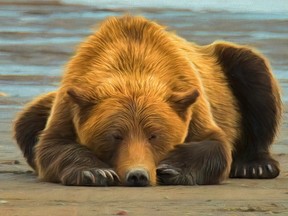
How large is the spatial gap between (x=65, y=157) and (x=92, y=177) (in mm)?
332

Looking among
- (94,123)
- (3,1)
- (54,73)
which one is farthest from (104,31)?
(3,1)

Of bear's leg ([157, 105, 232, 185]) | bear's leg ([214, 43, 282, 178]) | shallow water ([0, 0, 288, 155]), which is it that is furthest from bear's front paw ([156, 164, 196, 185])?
shallow water ([0, 0, 288, 155])

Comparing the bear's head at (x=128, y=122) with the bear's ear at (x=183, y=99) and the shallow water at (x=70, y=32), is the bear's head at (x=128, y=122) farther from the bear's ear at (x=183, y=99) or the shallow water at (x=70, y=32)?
the shallow water at (x=70, y=32)

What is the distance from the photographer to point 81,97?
8.62m

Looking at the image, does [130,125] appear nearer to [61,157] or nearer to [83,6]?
[61,157]

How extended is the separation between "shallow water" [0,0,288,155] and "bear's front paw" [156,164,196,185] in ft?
7.73

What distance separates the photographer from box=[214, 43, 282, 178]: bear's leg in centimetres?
998

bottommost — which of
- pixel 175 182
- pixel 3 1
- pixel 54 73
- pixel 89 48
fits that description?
pixel 3 1

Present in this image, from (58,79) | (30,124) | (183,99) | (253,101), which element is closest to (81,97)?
(183,99)

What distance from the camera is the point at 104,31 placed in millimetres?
9273

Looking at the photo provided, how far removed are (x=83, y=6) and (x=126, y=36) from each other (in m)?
17.8

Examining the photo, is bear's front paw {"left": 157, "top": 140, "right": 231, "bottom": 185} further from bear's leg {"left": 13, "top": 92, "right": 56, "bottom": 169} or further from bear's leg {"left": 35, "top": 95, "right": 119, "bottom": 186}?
bear's leg {"left": 13, "top": 92, "right": 56, "bottom": 169}

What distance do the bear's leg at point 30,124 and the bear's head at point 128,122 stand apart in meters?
0.93

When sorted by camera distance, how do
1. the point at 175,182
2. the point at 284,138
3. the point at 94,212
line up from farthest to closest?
1. the point at 284,138
2. the point at 175,182
3. the point at 94,212
